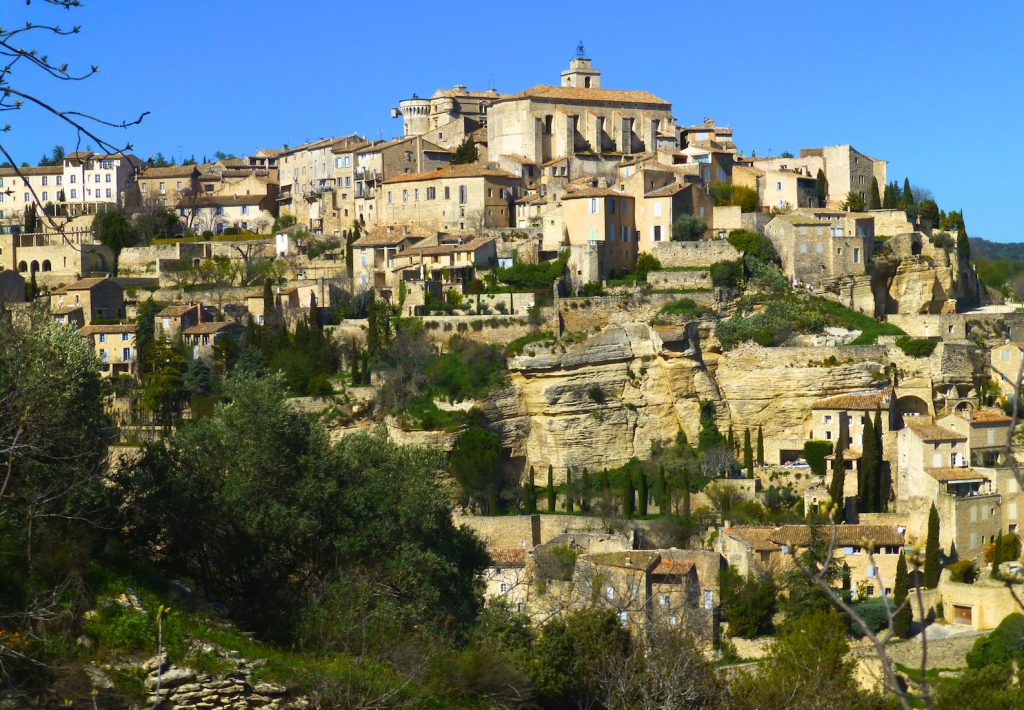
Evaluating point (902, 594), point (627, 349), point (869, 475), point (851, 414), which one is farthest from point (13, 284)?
point (902, 594)

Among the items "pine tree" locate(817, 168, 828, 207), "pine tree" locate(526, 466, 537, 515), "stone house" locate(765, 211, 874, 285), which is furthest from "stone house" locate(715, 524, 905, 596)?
"pine tree" locate(817, 168, 828, 207)

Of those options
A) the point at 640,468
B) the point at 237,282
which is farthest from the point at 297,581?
the point at 237,282

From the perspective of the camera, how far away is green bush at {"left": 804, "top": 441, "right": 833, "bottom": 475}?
4856cm

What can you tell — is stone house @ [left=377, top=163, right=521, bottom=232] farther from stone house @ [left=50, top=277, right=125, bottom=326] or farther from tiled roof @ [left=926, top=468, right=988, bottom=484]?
tiled roof @ [left=926, top=468, right=988, bottom=484]

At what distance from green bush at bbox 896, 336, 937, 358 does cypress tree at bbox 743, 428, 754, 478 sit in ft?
20.1

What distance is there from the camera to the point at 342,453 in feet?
85.3

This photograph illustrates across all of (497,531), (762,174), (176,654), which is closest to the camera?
(176,654)

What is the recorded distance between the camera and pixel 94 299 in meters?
62.6

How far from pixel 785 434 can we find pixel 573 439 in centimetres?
721

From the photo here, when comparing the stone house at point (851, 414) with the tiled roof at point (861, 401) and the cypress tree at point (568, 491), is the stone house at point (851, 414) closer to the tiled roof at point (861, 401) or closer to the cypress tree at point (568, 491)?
the tiled roof at point (861, 401)

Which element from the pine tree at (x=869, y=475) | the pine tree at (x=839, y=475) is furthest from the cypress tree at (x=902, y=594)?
the pine tree at (x=869, y=475)

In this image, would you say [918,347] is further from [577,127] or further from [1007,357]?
[577,127]

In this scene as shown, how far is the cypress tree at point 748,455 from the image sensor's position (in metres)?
49.4

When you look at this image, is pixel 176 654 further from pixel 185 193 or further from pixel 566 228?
pixel 185 193
